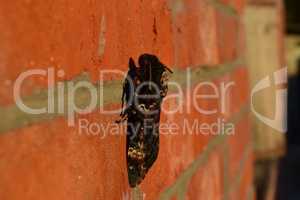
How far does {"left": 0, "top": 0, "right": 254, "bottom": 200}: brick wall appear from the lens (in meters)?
0.26

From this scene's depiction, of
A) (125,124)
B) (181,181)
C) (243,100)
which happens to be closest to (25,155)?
(125,124)

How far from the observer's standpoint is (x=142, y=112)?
416mm

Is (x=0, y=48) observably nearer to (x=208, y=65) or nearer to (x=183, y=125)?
(x=183, y=125)

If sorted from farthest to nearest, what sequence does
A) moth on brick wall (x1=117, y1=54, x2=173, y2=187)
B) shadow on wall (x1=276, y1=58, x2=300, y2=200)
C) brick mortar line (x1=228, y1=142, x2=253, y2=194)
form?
shadow on wall (x1=276, y1=58, x2=300, y2=200), brick mortar line (x1=228, y1=142, x2=253, y2=194), moth on brick wall (x1=117, y1=54, x2=173, y2=187)

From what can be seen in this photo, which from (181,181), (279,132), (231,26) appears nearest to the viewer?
(181,181)

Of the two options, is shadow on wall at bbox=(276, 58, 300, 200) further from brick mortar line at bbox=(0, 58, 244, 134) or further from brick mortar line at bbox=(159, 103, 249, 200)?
brick mortar line at bbox=(0, 58, 244, 134)

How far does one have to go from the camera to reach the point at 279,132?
2383 mm

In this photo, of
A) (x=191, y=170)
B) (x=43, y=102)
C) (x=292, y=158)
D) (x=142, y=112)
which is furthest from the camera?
(x=292, y=158)

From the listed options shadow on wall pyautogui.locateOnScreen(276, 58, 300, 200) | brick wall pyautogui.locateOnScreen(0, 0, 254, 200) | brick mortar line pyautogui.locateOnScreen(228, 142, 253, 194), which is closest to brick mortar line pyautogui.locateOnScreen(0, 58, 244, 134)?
brick wall pyautogui.locateOnScreen(0, 0, 254, 200)

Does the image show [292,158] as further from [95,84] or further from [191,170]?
[95,84]

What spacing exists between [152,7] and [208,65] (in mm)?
219

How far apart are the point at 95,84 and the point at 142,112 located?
8 cm

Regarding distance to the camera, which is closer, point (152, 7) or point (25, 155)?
point (25, 155)

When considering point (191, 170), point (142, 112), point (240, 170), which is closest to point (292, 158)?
point (240, 170)
